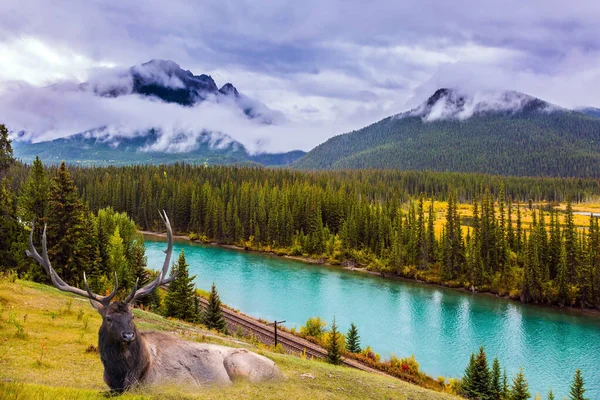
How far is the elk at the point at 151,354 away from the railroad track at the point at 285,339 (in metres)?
18.6

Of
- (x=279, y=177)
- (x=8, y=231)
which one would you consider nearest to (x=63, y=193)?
(x=8, y=231)

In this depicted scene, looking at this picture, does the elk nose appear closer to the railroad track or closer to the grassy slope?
the grassy slope

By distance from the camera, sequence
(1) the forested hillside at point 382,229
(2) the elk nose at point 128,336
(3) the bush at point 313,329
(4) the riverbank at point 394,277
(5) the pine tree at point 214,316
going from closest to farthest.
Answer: (2) the elk nose at point 128,336, (5) the pine tree at point 214,316, (3) the bush at point 313,329, (4) the riverbank at point 394,277, (1) the forested hillside at point 382,229

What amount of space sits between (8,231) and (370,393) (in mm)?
33867

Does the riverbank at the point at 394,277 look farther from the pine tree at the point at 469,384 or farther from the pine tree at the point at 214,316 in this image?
the pine tree at the point at 214,316

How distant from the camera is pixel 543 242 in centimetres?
6412

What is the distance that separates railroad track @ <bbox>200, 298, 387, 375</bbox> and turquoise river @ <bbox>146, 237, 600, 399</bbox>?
282 inches

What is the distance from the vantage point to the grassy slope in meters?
8.95

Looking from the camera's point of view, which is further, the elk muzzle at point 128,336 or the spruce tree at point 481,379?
the spruce tree at point 481,379

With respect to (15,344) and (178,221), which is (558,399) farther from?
(178,221)

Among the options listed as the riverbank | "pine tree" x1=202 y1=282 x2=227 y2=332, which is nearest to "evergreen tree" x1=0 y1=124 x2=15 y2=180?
"pine tree" x1=202 y1=282 x2=227 y2=332

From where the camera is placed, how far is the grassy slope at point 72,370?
895 cm

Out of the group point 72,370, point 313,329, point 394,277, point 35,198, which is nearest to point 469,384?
point 313,329

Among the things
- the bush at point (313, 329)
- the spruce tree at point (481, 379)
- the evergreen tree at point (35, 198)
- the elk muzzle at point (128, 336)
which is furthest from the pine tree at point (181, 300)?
the elk muzzle at point (128, 336)
